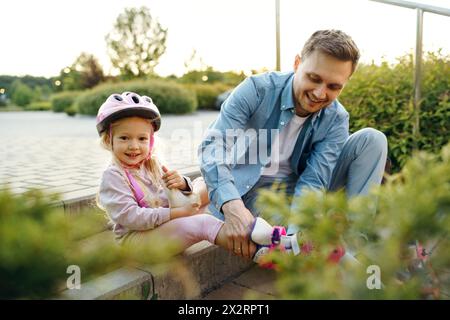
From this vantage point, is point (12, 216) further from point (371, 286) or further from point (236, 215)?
point (236, 215)

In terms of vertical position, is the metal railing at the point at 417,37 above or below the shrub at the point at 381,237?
above

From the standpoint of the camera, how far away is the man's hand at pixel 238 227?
5.57 ft

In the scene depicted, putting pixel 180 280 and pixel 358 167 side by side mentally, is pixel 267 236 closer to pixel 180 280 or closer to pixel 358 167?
pixel 180 280

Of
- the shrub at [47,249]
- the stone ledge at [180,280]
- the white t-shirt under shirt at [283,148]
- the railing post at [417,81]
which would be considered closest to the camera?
the shrub at [47,249]

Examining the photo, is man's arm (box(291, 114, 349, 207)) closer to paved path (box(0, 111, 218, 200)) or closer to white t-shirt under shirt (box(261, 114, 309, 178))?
white t-shirt under shirt (box(261, 114, 309, 178))

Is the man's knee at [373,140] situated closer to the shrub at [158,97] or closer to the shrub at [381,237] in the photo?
the shrub at [381,237]

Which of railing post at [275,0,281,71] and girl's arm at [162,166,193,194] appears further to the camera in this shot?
railing post at [275,0,281,71]

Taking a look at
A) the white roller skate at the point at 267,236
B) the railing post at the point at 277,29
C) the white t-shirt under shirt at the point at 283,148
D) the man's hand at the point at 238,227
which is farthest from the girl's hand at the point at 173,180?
the railing post at the point at 277,29

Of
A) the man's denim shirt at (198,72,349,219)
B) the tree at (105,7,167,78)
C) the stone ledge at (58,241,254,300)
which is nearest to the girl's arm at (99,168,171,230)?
the stone ledge at (58,241,254,300)

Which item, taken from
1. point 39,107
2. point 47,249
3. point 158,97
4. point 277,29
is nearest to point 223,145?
point 47,249

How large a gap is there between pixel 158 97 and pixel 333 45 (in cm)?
1382

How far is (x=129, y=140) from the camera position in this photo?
1978 mm

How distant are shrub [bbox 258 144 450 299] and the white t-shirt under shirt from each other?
1.47 metres

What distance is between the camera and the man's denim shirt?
2.14 meters
